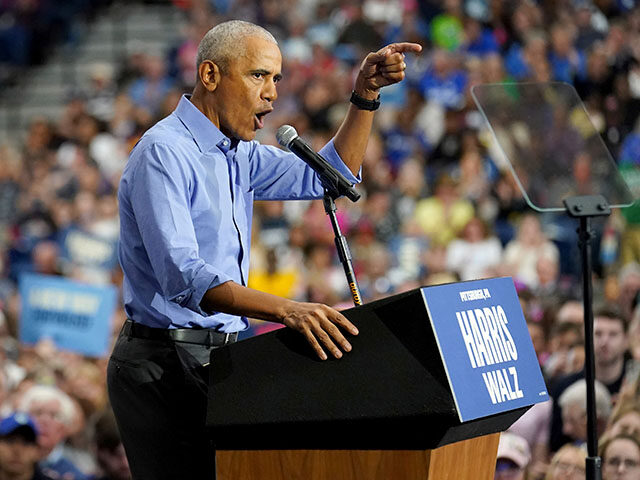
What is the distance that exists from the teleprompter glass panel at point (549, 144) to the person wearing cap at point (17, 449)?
258cm

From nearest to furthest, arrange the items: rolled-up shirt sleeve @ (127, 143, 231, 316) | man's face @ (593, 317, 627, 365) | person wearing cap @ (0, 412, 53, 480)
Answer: rolled-up shirt sleeve @ (127, 143, 231, 316) → man's face @ (593, 317, 627, 365) → person wearing cap @ (0, 412, 53, 480)

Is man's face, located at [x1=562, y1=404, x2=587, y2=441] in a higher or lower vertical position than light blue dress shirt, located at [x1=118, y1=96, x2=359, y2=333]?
lower

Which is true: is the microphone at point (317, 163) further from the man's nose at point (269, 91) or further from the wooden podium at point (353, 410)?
the wooden podium at point (353, 410)

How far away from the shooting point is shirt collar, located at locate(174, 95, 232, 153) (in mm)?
2371

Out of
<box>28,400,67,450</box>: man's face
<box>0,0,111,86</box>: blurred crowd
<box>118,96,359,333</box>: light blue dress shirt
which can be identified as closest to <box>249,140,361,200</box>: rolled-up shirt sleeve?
<box>118,96,359,333</box>: light blue dress shirt

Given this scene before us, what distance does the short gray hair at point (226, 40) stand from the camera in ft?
7.68

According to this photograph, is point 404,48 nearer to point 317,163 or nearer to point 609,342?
point 317,163

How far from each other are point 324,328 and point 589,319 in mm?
897

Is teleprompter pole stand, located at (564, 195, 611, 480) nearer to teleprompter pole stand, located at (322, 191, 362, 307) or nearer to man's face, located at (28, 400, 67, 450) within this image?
teleprompter pole stand, located at (322, 191, 362, 307)

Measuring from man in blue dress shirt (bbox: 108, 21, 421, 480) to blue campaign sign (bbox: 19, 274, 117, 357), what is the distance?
328 cm

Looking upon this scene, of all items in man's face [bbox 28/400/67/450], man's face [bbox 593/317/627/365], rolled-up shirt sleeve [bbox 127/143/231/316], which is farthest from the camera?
man's face [bbox 28/400/67/450]

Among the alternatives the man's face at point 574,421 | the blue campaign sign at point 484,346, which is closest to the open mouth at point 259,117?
the blue campaign sign at point 484,346

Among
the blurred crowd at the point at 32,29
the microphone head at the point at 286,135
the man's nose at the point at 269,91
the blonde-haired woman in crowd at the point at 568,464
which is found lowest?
the blonde-haired woman in crowd at the point at 568,464

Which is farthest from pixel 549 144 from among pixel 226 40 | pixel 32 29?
pixel 32 29
